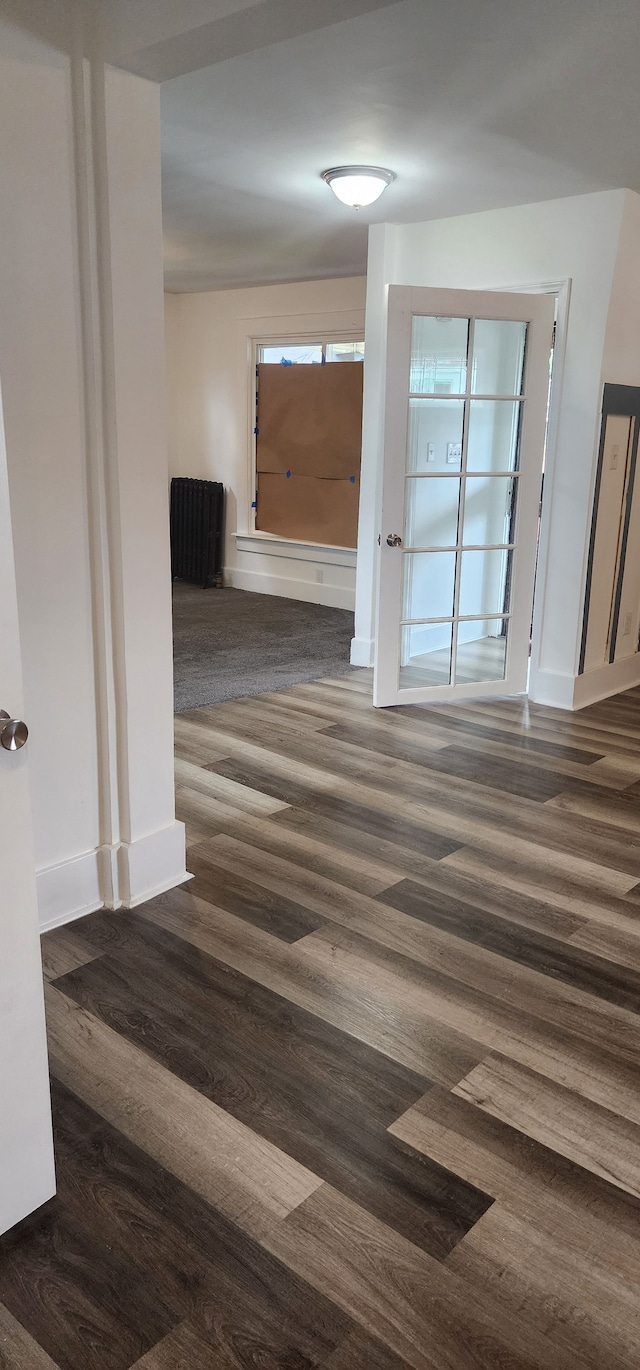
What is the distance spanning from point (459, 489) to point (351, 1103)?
3182mm

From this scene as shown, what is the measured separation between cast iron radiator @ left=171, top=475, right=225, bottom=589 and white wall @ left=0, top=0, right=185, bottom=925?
5.36 metres

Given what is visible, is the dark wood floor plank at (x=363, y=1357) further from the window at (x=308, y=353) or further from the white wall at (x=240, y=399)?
the window at (x=308, y=353)

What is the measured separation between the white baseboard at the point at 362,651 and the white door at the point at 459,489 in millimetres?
688

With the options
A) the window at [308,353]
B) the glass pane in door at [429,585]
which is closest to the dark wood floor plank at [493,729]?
the glass pane in door at [429,585]

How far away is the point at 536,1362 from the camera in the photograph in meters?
1.40

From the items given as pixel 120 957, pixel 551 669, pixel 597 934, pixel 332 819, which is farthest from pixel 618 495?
pixel 120 957

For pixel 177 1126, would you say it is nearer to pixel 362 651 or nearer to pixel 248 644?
pixel 362 651

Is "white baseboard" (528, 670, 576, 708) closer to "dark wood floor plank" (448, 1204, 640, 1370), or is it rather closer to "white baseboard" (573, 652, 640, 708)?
"white baseboard" (573, 652, 640, 708)

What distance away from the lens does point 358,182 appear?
381cm

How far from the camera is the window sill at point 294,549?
698cm

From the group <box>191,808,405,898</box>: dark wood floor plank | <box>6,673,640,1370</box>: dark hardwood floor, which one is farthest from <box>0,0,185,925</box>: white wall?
<box>191,808,405,898</box>: dark wood floor plank

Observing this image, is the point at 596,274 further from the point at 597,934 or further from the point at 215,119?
the point at 597,934

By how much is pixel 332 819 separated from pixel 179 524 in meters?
5.32

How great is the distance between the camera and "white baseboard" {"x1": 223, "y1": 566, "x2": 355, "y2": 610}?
23.2 feet
